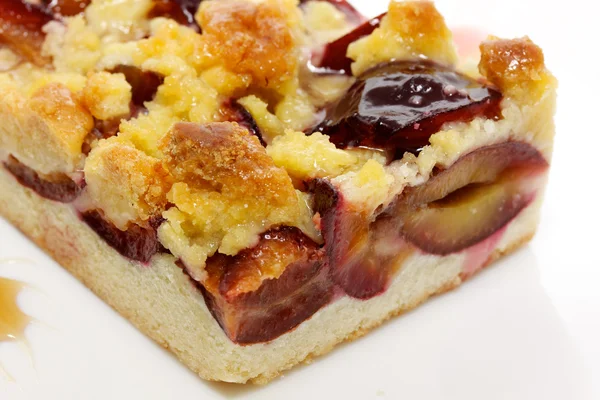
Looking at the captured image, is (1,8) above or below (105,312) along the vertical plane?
above

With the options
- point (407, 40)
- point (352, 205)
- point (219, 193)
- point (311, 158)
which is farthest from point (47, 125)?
point (407, 40)

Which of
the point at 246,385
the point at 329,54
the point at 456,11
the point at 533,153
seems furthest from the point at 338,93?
the point at 456,11

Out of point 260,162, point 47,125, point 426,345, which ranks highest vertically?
point 260,162

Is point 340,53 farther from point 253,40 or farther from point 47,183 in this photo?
point 47,183

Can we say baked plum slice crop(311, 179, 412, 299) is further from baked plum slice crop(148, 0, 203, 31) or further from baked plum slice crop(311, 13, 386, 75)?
baked plum slice crop(148, 0, 203, 31)

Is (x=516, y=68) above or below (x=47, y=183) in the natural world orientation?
above

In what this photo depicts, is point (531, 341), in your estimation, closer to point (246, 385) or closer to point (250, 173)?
point (246, 385)
